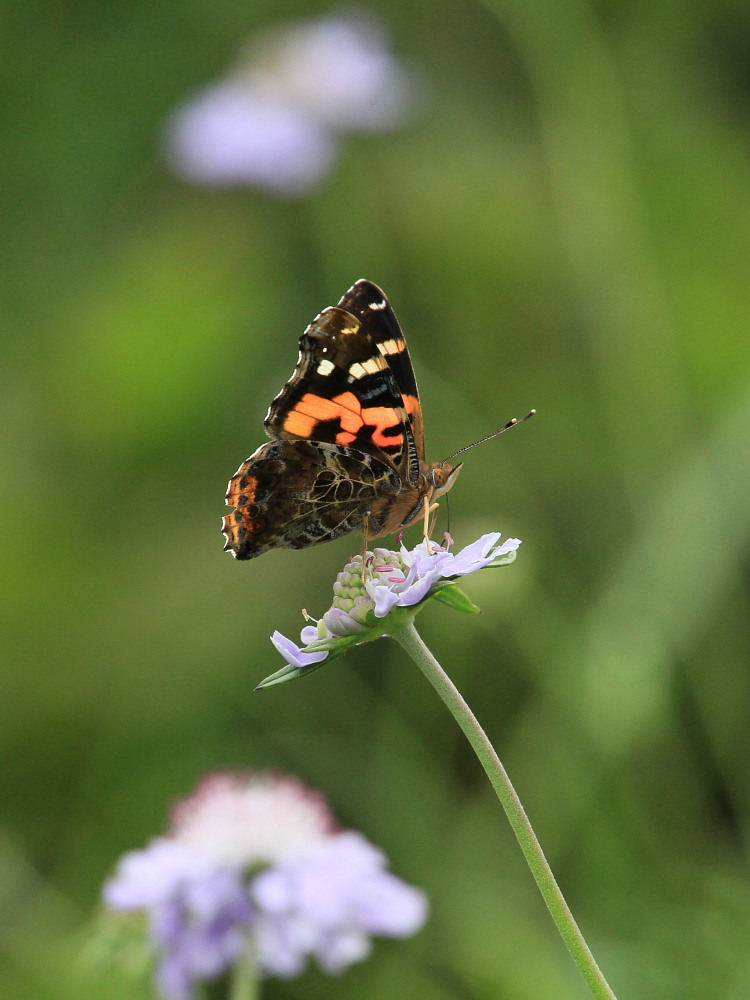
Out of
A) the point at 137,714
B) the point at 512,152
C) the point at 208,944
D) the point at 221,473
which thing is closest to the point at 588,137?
the point at 512,152

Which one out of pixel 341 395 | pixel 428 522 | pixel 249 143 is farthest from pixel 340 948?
pixel 249 143

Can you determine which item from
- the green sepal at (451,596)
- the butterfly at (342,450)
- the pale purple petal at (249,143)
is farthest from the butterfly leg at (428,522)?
the pale purple petal at (249,143)

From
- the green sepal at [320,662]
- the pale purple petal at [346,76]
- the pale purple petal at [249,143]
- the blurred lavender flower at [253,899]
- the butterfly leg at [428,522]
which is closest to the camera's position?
the green sepal at [320,662]

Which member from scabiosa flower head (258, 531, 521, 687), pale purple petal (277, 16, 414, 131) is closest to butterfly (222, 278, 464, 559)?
scabiosa flower head (258, 531, 521, 687)

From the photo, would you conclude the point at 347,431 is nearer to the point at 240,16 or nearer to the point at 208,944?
the point at 208,944

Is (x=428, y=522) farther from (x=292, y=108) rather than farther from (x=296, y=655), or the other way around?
(x=292, y=108)

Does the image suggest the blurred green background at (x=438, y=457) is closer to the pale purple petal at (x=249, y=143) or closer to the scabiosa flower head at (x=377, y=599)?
the pale purple petal at (x=249, y=143)
